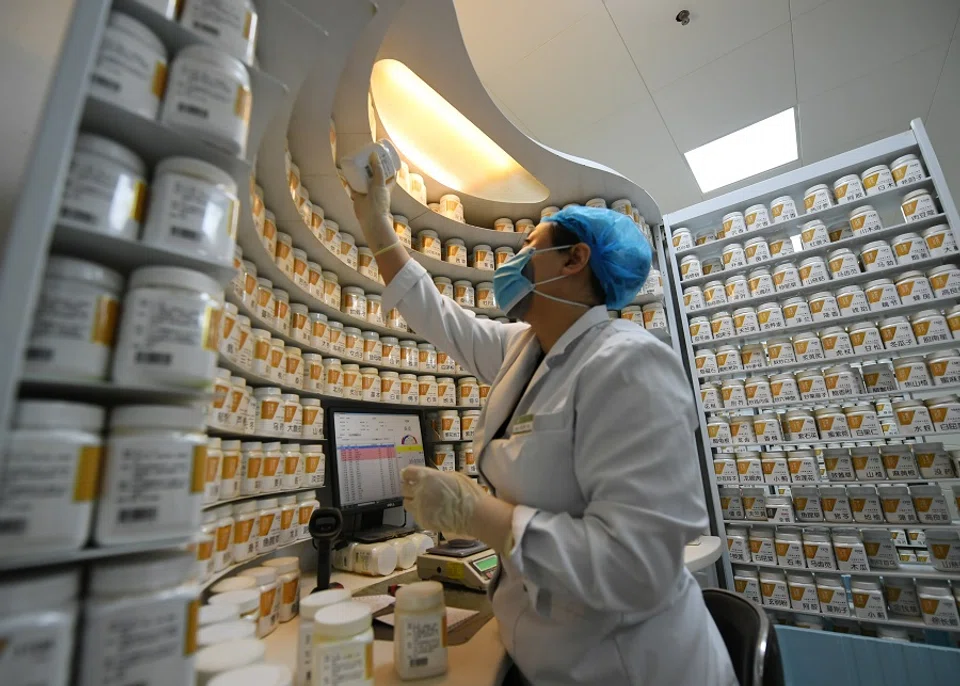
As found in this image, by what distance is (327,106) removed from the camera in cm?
129

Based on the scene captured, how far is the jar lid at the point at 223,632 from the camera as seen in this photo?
0.73 meters

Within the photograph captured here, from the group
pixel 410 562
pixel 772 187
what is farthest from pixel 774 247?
pixel 410 562

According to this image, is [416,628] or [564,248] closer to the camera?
[416,628]

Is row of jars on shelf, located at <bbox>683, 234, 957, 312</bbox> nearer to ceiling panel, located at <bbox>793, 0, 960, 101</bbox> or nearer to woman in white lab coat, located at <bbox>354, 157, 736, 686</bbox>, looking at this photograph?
ceiling panel, located at <bbox>793, 0, 960, 101</bbox>

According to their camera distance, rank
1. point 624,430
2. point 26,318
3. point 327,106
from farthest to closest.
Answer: point 327,106
point 624,430
point 26,318

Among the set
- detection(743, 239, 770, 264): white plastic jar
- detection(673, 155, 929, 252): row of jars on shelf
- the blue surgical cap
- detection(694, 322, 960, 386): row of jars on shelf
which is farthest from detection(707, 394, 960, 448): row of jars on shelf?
the blue surgical cap

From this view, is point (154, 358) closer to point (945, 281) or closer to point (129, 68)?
point (129, 68)

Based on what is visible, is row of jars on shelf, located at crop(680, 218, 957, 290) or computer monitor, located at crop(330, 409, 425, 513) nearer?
computer monitor, located at crop(330, 409, 425, 513)

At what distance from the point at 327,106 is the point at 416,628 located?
1.39 metres

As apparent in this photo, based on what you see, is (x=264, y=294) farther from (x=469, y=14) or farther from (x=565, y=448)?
(x=469, y=14)

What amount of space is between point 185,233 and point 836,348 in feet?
8.88

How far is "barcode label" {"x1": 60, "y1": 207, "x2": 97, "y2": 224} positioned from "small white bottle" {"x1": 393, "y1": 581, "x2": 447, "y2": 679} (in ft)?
2.66

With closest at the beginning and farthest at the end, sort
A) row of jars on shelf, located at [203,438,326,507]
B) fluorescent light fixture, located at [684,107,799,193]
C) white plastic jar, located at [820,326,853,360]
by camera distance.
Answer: row of jars on shelf, located at [203,438,326,507], white plastic jar, located at [820,326,853,360], fluorescent light fixture, located at [684,107,799,193]

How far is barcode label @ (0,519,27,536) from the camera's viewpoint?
1.17 feet
